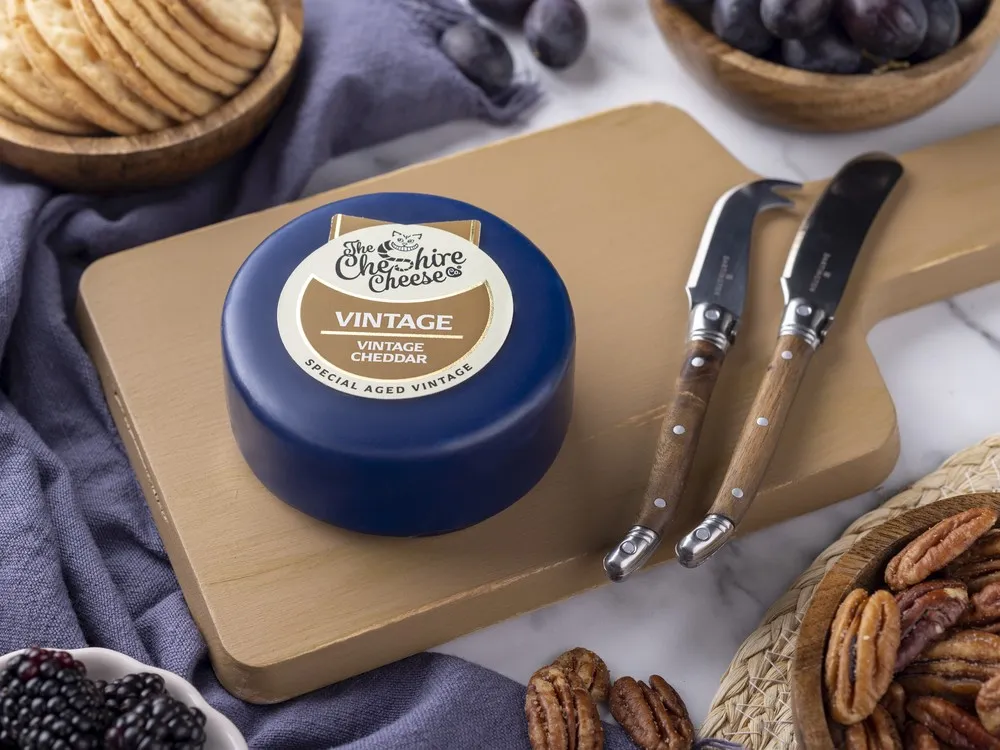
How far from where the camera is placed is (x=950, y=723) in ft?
3.36

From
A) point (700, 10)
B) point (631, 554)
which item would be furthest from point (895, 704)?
point (700, 10)

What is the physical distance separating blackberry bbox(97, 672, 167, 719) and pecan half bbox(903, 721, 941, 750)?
2.02ft

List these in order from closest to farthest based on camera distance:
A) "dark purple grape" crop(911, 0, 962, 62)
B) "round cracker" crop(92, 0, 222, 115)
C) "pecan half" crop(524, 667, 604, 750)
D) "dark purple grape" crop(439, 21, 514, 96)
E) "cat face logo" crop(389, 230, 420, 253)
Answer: "pecan half" crop(524, 667, 604, 750) < "cat face logo" crop(389, 230, 420, 253) < "round cracker" crop(92, 0, 222, 115) < "dark purple grape" crop(911, 0, 962, 62) < "dark purple grape" crop(439, 21, 514, 96)

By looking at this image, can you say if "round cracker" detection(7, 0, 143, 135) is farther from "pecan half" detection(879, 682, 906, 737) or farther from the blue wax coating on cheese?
"pecan half" detection(879, 682, 906, 737)

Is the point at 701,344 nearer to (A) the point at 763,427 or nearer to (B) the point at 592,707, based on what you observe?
(A) the point at 763,427

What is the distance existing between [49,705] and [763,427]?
72 cm

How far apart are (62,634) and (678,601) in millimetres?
618

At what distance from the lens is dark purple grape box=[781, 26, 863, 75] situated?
4.94ft

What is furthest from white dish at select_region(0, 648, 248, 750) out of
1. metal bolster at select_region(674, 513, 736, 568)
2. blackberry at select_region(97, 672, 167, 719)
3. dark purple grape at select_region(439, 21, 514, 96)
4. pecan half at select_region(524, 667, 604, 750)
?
dark purple grape at select_region(439, 21, 514, 96)

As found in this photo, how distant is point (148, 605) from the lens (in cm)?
127

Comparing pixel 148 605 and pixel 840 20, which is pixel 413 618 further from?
pixel 840 20

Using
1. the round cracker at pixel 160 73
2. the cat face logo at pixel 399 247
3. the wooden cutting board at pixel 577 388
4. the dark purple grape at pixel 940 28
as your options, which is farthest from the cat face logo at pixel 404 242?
the dark purple grape at pixel 940 28

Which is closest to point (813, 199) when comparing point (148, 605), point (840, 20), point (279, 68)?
point (840, 20)

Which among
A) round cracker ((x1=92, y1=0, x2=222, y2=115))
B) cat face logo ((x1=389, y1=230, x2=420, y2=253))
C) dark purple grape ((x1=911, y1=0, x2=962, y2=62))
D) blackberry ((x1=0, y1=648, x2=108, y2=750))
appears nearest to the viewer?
blackberry ((x1=0, y1=648, x2=108, y2=750))
